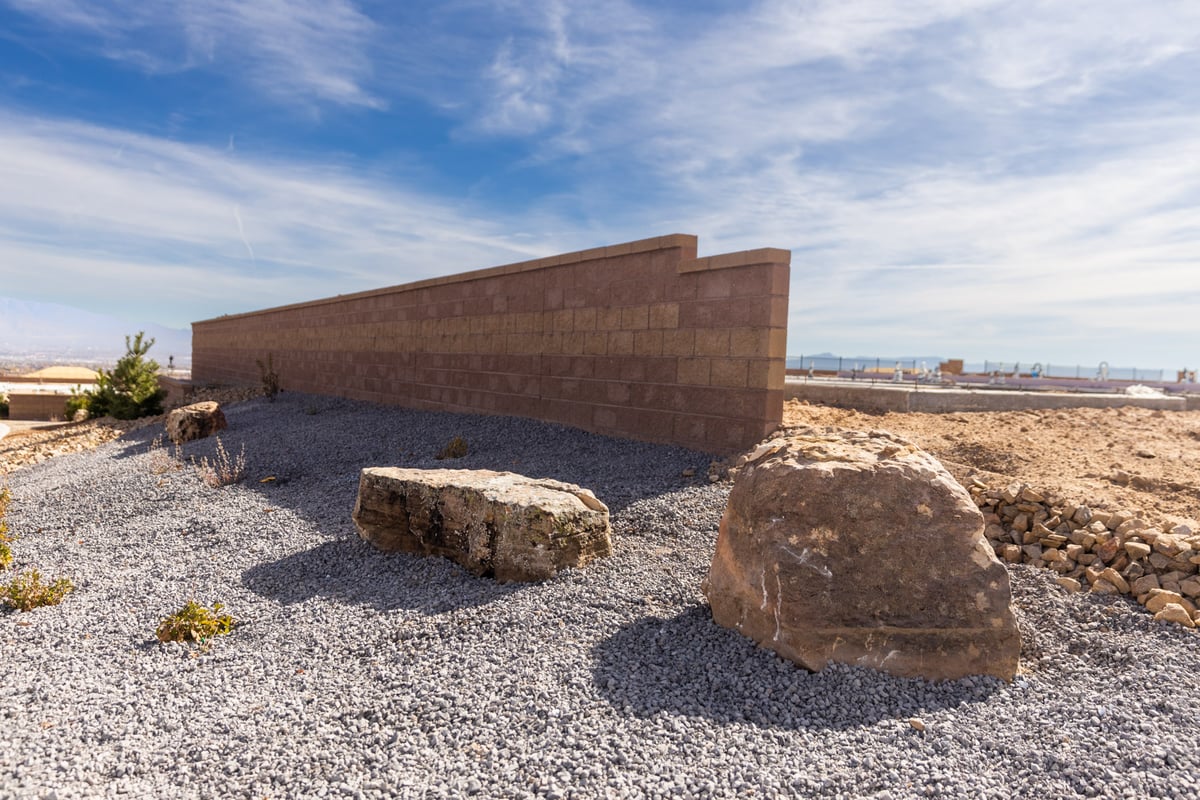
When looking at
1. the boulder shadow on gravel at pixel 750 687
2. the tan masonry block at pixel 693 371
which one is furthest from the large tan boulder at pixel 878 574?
the tan masonry block at pixel 693 371

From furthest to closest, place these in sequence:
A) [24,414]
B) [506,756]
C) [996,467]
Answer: [24,414]
[996,467]
[506,756]

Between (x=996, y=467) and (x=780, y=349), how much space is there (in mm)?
2330

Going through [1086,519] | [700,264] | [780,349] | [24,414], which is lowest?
[24,414]

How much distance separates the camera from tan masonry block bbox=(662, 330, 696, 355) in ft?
25.2

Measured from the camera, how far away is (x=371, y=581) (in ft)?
16.0

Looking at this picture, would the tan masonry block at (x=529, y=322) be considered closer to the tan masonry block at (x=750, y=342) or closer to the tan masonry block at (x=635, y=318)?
→ the tan masonry block at (x=635, y=318)

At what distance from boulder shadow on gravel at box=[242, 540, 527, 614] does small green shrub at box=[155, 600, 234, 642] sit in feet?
1.41

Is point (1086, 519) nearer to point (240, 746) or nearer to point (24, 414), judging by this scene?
point (240, 746)

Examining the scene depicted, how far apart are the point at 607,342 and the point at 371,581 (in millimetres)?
4610

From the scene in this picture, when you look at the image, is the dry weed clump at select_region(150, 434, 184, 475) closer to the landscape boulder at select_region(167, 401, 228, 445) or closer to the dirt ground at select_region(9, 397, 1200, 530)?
the landscape boulder at select_region(167, 401, 228, 445)

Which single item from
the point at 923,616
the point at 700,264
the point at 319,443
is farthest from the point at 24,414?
the point at 923,616

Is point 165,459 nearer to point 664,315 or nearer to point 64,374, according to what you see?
point 664,315

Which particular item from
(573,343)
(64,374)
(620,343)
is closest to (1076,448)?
(620,343)

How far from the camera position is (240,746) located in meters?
3.08
